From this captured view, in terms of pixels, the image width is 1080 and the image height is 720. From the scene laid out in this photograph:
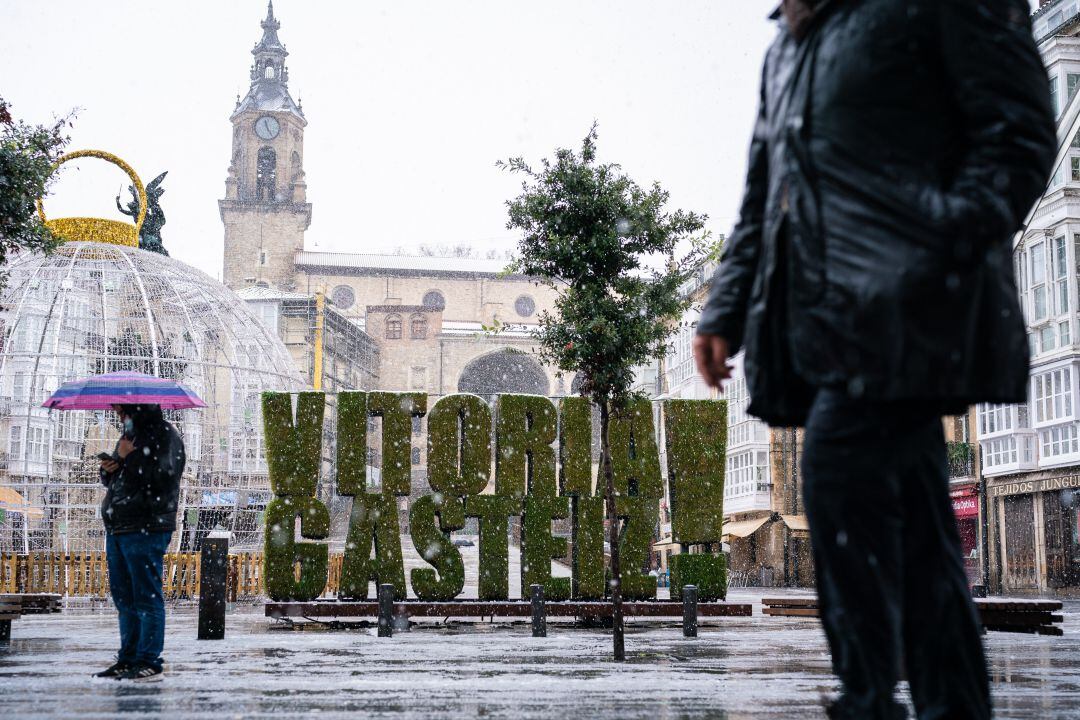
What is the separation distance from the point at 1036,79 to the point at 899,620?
1.17 metres

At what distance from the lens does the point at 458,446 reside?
16875 mm

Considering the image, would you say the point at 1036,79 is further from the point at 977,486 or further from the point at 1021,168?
the point at 977,486

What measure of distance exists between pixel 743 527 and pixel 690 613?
121 feet

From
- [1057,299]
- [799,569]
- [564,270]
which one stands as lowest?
[799,569]

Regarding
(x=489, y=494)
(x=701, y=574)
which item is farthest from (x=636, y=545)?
(x=489, y=494)

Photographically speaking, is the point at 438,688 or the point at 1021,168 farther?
the point at 438,688

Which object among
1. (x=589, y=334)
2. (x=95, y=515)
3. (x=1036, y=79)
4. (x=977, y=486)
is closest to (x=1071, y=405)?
(x=977, y=486)

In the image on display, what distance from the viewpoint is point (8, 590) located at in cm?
2219

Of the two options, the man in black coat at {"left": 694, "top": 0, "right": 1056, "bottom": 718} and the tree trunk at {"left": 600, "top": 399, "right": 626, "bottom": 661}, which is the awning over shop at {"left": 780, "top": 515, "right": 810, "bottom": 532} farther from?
the man in black coat at {"left": 694, "top": 0, "right": 1056, "bottom": 718}

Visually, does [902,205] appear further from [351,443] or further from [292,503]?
[351,443]

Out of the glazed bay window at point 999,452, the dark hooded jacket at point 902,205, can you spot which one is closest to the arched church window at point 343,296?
the glazed bay window at point 999,452

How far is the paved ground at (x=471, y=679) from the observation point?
5.03 meters

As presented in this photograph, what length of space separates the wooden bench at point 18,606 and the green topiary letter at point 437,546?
192 inches

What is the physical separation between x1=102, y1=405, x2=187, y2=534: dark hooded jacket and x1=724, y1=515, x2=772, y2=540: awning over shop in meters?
41.3
